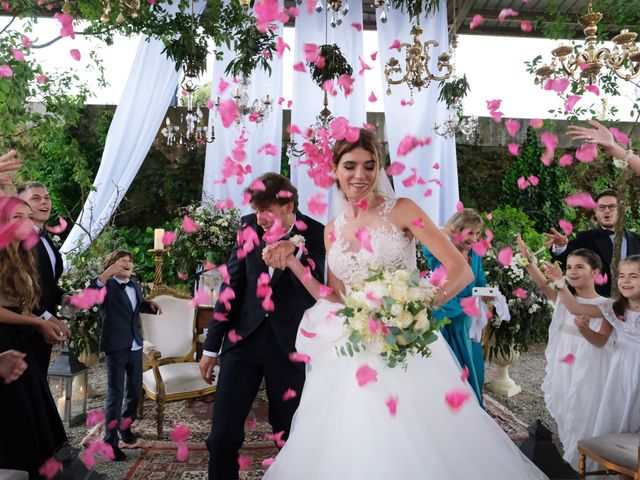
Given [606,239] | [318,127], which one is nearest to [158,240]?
[318,127]

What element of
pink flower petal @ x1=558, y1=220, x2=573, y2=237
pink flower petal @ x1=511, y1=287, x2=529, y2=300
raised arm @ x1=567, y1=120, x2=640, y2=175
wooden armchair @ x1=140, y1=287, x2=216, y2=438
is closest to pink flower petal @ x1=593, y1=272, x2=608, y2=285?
pink flower petal @ x1=511, y1=287, x2=529, y2=300

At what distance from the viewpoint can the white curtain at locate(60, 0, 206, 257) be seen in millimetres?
6812

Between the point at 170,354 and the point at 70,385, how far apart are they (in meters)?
0.71

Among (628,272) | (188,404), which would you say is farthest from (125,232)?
(628,272)

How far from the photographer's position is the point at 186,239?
5707mm

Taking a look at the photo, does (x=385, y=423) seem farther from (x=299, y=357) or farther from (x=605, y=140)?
(x=605, y=140)

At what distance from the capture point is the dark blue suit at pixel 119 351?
341 cm

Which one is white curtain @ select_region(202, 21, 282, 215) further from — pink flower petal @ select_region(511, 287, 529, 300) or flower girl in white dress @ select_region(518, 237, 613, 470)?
flower girl in white dress @ select_region(518, 237, 613, 470)

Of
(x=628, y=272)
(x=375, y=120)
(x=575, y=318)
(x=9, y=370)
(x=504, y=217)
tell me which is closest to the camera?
(x=9, y=370)

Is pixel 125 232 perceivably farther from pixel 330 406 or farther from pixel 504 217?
pixel 330 406

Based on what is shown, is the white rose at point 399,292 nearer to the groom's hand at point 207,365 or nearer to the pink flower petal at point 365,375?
the pink flower petal at point 365,375

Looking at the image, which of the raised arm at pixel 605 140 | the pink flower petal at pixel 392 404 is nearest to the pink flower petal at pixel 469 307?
the raised arm at pixel 605 140

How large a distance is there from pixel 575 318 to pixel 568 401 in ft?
1.78

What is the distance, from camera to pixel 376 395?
193 centimetres
